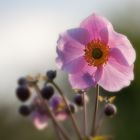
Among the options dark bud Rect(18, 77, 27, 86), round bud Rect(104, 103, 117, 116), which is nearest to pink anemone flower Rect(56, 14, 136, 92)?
round bud Rect(104, 103, 117, 116)

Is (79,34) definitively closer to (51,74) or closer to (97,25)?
(97,25)

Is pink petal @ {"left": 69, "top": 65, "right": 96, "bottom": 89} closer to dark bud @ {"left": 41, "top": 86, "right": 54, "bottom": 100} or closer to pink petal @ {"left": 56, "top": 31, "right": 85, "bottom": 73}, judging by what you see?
pink petal @ {"left": 56, "top": 31, "right": 85, "bottom": 73}

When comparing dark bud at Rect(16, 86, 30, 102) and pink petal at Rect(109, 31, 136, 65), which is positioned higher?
pink petal at Rect(109, 31, 136, 65)

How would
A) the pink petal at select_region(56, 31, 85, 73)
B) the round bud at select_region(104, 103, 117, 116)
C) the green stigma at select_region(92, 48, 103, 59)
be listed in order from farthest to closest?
the round bud at select_region(104, 103, 117, 116) → the green stigma at select_region(92, 48, 103, 59) → the pink petal at select_region(56, 31, 85, 73)

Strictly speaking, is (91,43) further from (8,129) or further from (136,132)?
(8,129)

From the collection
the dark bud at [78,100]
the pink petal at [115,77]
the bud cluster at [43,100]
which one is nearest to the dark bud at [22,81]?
the bud cluster at [43,100]

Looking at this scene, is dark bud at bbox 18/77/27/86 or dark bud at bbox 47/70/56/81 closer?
dark bud at bbox 47/70/56/81

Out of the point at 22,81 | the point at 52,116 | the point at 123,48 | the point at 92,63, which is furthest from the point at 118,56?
the point at 22,81

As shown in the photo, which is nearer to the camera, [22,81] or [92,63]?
[92,63]
